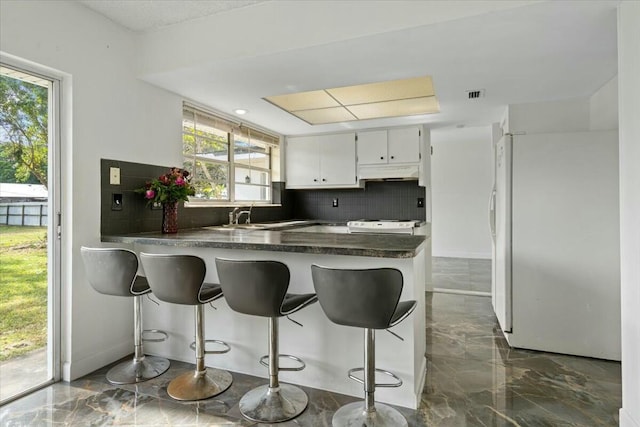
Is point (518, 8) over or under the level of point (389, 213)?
over

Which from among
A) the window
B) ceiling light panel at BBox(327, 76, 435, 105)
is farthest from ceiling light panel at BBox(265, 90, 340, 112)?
the window

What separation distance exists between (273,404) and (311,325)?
492 millimetres

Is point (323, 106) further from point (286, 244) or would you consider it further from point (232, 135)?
point (286, 244)

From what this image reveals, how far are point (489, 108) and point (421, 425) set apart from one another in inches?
121

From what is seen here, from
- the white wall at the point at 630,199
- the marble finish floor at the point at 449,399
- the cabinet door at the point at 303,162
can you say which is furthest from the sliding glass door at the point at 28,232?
the white wall at the point at 630,199

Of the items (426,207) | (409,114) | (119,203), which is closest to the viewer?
(119,203)

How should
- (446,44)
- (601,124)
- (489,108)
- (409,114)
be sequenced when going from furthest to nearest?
(409,114) → (489,108) → (601,124) → (446,44)

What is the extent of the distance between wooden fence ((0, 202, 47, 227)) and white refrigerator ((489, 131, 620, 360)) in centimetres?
337

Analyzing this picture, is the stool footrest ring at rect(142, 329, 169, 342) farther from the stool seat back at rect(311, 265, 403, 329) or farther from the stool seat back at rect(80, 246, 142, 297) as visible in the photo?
the stool seat back at rect(311, 265, 403, 329)

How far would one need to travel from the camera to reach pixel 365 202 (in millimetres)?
5211

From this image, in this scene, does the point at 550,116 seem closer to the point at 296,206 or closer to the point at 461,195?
the point at 296,206

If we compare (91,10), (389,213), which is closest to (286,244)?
(91,10)

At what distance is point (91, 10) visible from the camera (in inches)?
95.7

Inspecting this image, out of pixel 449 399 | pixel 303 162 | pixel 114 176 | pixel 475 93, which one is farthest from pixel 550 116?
pixel 114 176
